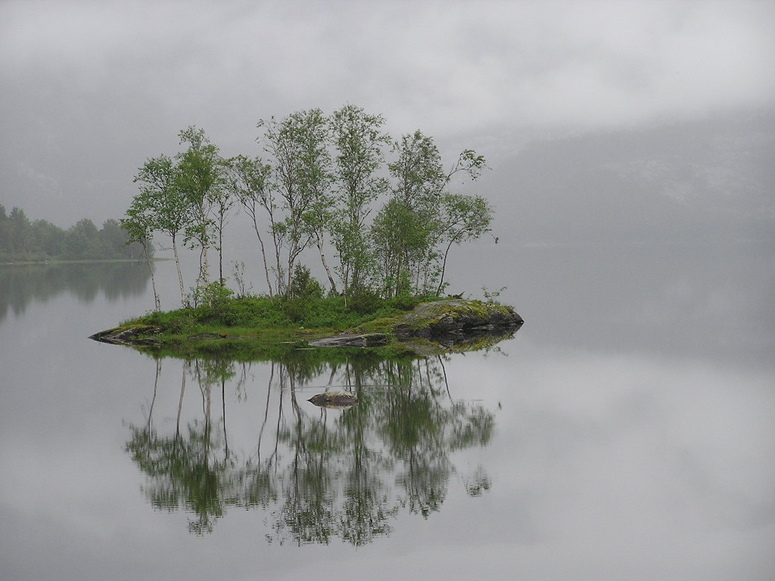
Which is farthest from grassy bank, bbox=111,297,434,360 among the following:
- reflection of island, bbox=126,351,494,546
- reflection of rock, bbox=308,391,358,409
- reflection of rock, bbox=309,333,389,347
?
reflection of rock, bbox=308,391,358,409

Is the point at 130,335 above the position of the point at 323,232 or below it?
below

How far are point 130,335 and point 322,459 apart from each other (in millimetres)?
29736

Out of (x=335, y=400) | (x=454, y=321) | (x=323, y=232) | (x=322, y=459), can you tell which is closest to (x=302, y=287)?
(x=323, y=232)

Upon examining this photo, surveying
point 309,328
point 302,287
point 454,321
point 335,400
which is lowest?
point 335,400

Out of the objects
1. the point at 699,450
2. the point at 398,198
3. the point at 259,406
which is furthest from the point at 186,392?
the point at 398,198

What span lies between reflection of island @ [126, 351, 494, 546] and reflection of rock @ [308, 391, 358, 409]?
1.27 feet

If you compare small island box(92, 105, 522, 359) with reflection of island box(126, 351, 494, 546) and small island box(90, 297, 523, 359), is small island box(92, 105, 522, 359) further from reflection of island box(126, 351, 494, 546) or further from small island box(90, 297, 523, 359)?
reflection of island box(126, 351, 494, 546)

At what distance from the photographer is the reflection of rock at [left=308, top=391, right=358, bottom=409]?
80.5 ft

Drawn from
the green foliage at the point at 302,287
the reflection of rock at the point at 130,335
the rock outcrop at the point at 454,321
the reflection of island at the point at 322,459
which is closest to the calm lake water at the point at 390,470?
the reflection of island at the point at 322,459

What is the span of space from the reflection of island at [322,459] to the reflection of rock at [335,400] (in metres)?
0.39

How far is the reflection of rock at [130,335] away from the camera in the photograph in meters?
43.7

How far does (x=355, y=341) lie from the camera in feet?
134

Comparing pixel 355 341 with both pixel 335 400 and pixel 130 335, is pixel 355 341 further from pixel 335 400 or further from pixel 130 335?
pixel 335 400

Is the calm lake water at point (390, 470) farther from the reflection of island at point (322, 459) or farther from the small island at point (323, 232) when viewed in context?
the small island at point (323, 232)
